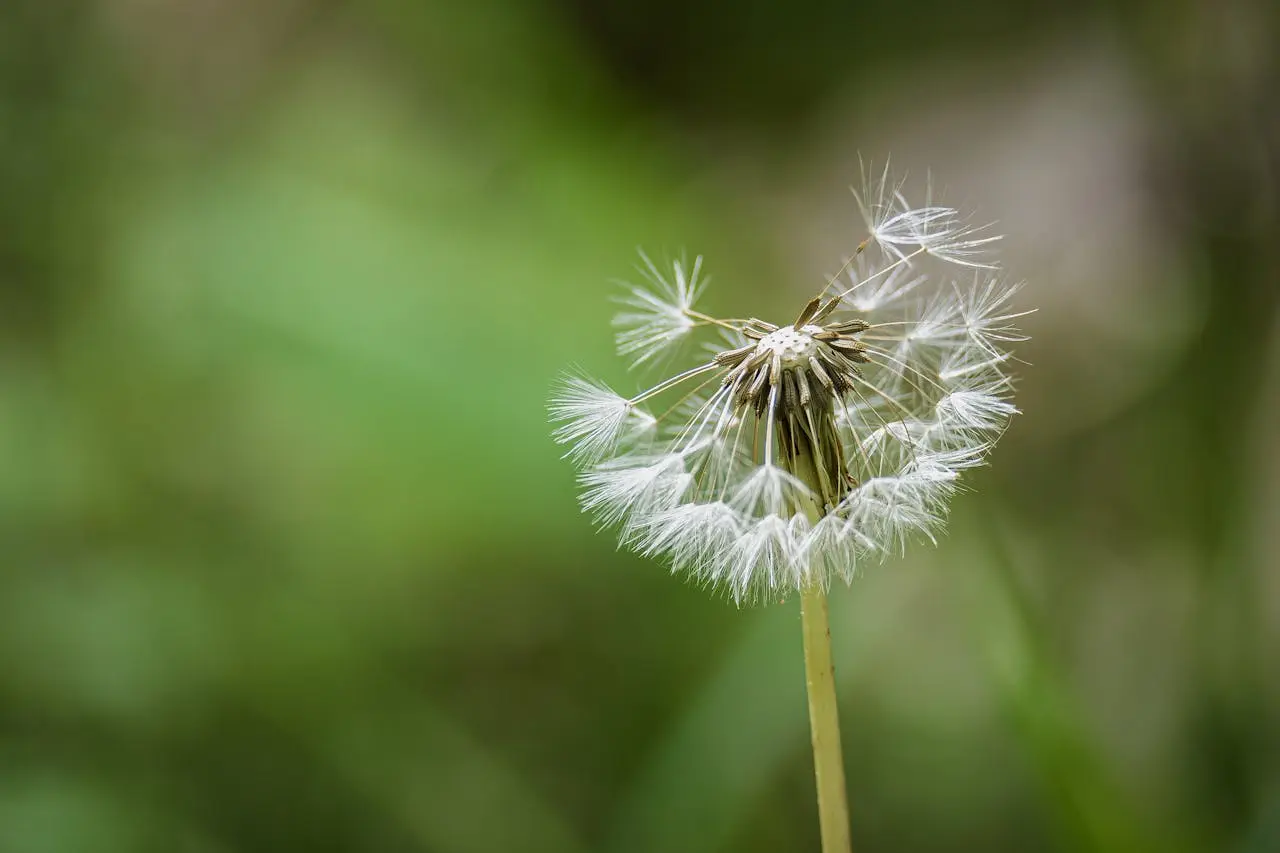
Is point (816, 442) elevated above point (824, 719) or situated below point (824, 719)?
above

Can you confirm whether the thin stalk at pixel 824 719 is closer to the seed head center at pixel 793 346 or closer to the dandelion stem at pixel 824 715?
the dandelion stem at pixel 824 715

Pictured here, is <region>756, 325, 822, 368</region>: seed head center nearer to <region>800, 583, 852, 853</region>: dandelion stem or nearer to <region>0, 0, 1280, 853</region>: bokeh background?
<region>800, 583, 852, 853</region>: dandelion stem

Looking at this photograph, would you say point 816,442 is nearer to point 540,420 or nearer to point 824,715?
point 824,715

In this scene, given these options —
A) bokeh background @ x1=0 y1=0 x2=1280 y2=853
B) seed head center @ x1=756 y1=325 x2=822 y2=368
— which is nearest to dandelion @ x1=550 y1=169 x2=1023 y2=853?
seed head center @ x1=756 y1=325 x2=822 y2=368

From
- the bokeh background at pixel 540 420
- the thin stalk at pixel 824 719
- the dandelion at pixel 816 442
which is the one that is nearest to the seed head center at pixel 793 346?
the dandelion at pixel 816 442

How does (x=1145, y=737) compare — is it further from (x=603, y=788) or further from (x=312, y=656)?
(x=312, y=656)

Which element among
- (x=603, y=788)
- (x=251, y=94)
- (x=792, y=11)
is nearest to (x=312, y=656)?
(x=603, y=788)

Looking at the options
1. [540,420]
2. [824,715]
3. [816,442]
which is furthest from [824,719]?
[540,420]
